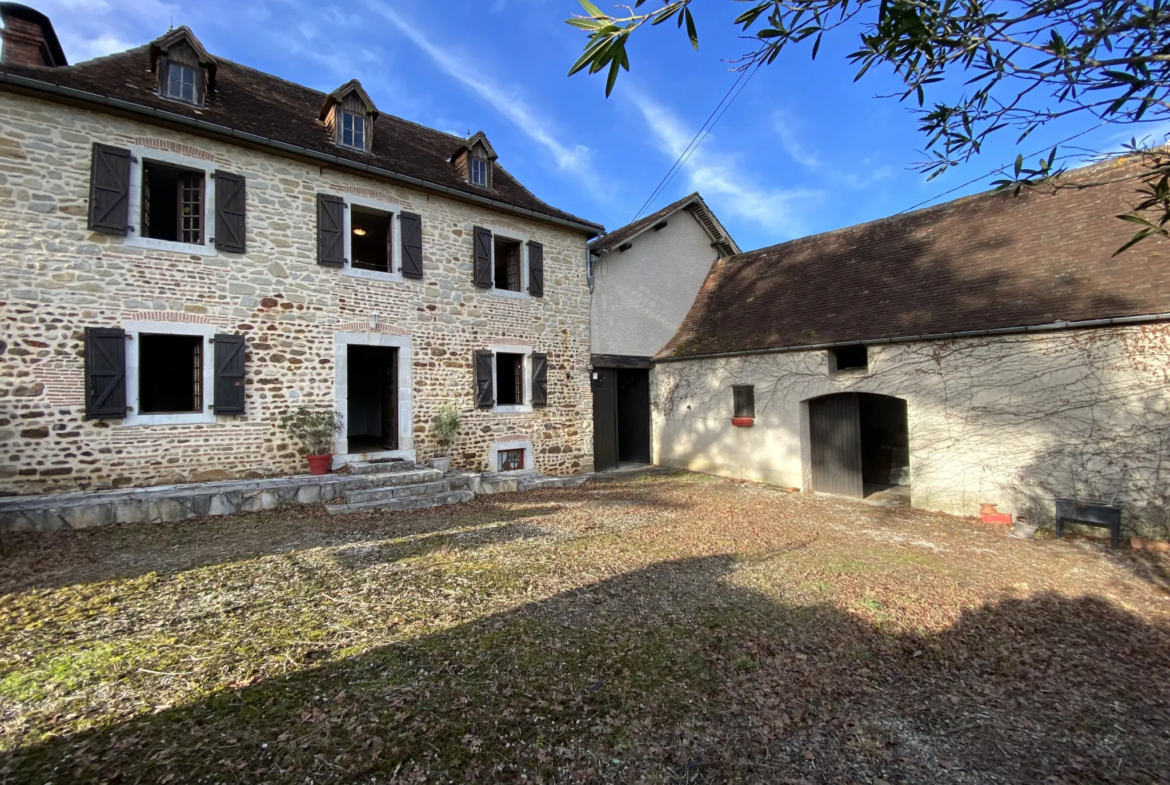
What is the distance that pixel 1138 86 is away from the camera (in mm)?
2004

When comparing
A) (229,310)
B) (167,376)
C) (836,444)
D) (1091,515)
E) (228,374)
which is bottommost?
(1091,515)

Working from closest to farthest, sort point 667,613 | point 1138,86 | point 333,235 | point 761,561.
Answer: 1. point 1138,86
2. point 667,613
3. point 761,561
4. point 333,235

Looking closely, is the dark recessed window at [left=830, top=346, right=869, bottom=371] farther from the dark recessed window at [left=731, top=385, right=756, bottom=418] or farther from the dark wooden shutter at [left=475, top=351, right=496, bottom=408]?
the dark wooden shutter at [left=475, top=351, right=496, bottom=408]

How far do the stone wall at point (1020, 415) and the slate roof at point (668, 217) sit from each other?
4.35 meters

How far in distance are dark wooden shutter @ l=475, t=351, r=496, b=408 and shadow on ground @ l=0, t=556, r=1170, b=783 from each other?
238 inches

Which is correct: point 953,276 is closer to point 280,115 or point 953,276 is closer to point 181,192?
point 280,115

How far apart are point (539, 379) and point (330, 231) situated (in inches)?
179

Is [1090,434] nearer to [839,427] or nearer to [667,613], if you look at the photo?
[839,427]

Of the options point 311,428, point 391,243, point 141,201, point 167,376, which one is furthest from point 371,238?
point 311,428

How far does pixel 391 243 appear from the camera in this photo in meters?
8.88

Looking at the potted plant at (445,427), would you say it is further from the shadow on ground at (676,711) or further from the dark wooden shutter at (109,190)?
the shadow on ground at (676,711)

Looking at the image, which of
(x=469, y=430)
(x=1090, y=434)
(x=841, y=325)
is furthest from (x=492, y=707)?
(x=841, y=325)

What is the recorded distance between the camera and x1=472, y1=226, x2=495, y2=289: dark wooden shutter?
→ 9594 mm

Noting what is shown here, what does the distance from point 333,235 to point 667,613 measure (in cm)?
760
